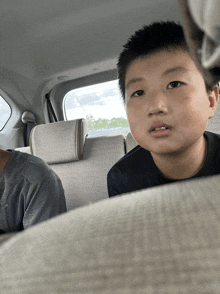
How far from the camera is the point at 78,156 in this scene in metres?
1.24

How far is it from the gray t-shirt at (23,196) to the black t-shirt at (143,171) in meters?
0.21

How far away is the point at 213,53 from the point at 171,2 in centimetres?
123

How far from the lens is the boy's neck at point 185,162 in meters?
0.46

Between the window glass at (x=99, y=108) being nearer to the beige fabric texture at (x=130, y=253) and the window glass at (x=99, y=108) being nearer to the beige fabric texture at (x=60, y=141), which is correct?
the beige fabric texture at (x=60, y=141)

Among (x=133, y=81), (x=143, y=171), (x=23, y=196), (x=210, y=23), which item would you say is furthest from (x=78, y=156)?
(x=210, y=23)

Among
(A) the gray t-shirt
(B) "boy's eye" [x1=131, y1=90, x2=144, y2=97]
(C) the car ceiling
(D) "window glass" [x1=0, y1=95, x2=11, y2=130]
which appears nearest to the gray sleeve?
(A) the gray t-shirt

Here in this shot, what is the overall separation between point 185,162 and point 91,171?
32.5 inches

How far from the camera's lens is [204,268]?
0.06 metres

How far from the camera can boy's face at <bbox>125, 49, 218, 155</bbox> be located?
403 millimetres


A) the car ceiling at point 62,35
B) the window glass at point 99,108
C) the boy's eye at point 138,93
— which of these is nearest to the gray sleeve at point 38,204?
the boy's eye at point 138,93

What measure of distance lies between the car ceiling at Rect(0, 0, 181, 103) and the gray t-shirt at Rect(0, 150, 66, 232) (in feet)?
2.87

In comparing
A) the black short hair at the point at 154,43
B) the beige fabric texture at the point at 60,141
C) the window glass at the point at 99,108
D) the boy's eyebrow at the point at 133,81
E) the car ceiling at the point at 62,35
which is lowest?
the beige fabric texture at the point at 60,141

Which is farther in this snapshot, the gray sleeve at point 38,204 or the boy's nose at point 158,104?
the gray sleeve at point 38,204

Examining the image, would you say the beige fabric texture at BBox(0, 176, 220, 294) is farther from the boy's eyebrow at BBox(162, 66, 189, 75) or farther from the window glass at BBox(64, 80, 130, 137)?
the window glass at BBox(64, 80, 130, 137)
